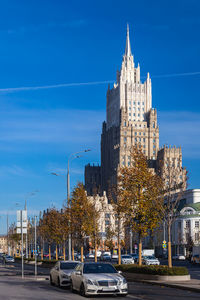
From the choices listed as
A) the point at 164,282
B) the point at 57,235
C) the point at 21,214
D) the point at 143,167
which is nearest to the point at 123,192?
the point at 143,167

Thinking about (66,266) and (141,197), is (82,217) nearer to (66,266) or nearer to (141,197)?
(141,197)

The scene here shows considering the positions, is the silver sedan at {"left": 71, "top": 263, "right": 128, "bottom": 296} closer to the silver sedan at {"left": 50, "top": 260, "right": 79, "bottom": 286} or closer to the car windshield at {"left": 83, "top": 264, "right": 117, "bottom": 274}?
the car windshield at {"left": 83, "top": 264, "right": 117, "bottom": 274}

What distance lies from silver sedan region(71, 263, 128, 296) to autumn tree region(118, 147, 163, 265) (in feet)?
45.8

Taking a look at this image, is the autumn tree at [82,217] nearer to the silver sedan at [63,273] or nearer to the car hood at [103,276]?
the silver sedan at [63,273]

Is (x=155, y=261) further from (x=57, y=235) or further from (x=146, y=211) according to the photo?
(x=146, y=211)

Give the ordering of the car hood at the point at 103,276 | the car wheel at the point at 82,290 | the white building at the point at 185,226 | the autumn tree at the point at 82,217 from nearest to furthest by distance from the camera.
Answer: the car hood at the point at 103,276, the car wheel at the point at 82,290, the autumn tree at the point at 82,217, the white building at the point at 185,226

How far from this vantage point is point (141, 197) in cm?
3856

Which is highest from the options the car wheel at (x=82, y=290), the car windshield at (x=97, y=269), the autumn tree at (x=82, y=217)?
the autumn tree at (x=82, y=217)

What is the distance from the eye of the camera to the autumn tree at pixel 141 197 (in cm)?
3784

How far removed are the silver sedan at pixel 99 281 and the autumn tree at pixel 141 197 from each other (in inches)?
550

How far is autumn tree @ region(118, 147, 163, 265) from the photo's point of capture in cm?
3784

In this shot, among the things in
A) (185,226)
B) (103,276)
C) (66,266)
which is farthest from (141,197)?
(185,226)

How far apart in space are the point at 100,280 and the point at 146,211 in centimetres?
1632

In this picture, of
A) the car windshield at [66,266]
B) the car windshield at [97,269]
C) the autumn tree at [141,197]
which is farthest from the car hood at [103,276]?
the autumn tree at [141,197]
